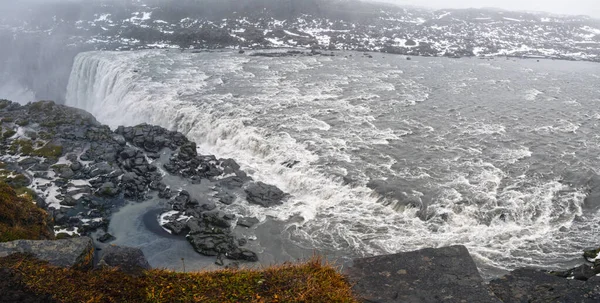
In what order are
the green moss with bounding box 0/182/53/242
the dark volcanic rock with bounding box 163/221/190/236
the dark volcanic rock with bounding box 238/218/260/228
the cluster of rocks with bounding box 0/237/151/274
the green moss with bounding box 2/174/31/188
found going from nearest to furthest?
the cluster of rocks with bounding box 0/237/151/274
the green moss with bounding box 0/182/53/242
the dark volcanic rock with bounding box 163/221/190/236
the dark volcanic rock with bounding box 238/218/260/228
the green moss with bounding box 2/174/31/188

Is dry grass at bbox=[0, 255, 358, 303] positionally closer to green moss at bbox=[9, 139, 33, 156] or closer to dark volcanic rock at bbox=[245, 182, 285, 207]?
dark volcanic rock at bbox=[245, 182, 285, 207]

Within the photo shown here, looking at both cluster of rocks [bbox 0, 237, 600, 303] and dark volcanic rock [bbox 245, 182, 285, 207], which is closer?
cluster of rocks [bbox 0, 237, 600, 303]

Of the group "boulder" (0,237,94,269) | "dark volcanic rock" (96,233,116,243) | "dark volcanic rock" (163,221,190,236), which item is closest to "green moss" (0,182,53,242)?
"dark volcanic rock" (96,233,116,243)

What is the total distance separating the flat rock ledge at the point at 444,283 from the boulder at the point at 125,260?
11.9 ft

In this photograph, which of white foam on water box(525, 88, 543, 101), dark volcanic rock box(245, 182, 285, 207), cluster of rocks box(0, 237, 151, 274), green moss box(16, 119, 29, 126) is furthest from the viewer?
white foam on water box(525, 88, 543, 101)

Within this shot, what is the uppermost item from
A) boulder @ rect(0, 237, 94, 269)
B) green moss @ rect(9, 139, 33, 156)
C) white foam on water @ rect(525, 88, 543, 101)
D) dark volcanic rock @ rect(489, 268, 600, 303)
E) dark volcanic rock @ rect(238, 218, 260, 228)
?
dark volcanic rock @ rect(489, 268, 600, 303)

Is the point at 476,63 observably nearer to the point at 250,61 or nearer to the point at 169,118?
the point at 250,61

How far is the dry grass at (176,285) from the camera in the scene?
531 centimetres

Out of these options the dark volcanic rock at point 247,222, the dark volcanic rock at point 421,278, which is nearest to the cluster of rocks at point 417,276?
the dark volcanic rock at point 421,278

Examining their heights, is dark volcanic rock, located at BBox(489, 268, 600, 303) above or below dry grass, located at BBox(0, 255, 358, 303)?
below

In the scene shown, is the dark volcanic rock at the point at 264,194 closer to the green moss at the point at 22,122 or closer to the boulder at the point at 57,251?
the boulder at the point at 57,251

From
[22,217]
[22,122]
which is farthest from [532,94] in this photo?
[22,122]

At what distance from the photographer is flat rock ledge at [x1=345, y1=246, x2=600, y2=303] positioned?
5.97 m

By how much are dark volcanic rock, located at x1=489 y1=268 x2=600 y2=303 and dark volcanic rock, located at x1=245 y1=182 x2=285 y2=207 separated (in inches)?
494
